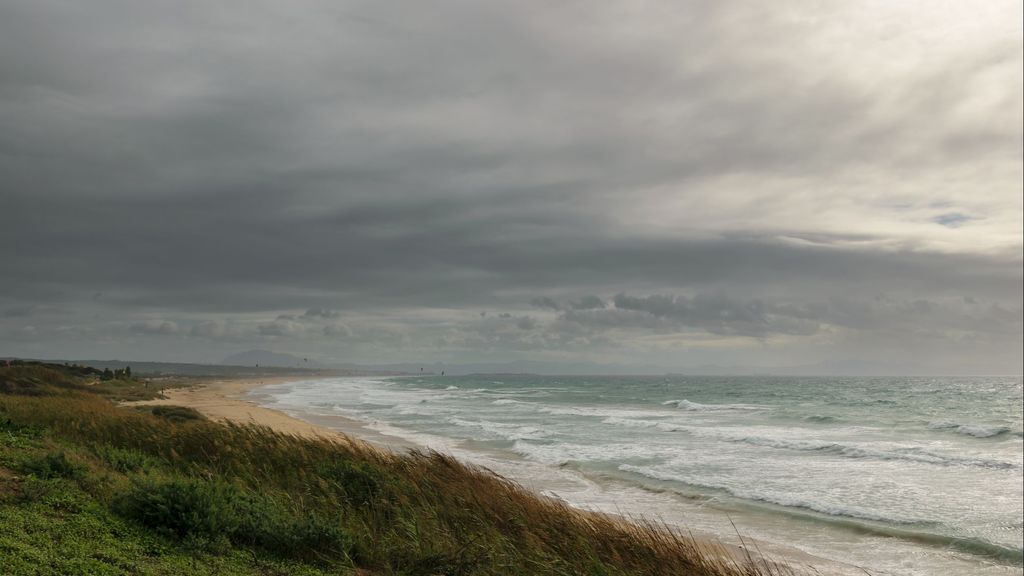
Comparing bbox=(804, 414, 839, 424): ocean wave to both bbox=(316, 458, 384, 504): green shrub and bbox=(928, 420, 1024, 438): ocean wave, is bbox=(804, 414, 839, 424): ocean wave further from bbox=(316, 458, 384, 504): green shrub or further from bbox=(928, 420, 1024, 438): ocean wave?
bbox=(316, 458, 384, 504): green shrub

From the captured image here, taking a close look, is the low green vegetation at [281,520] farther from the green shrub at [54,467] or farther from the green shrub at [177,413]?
the green shrub at [177,413]

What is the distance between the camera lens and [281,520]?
8.43 metres

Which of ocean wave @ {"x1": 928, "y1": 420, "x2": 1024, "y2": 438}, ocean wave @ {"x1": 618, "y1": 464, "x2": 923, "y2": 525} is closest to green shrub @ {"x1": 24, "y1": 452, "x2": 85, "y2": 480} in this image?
ocean wave @ {"x1": 618, "y1": 464, "x2": 923, "y2": 525}

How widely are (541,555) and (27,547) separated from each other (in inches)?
210

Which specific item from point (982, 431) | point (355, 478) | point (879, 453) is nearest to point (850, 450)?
point (879, 453)

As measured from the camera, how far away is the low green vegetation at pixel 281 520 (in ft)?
23.0

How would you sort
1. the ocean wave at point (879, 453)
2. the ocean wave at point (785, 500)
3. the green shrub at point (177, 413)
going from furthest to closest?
1. the ocean wave at point (879, 453)
2. the green shrub at point (177, 413)
3. the ocean wave at point (785, 500)

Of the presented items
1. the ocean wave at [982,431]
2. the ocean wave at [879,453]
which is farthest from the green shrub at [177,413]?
the ocean wave at [982,431]

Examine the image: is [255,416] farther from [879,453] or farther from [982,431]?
[982,431]

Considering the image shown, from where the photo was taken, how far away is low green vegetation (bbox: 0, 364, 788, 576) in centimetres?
701

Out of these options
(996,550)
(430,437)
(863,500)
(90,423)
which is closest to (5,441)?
(90,423)

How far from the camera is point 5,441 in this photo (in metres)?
11.1

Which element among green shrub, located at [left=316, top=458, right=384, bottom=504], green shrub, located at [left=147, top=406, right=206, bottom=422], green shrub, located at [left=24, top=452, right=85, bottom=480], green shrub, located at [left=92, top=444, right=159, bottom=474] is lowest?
green shrub, located at [left=147, top=406, right=206, bottom=422]

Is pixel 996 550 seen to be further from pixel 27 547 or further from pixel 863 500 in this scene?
pixel 27 547
